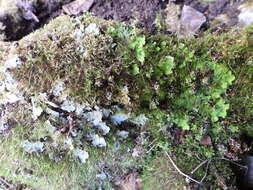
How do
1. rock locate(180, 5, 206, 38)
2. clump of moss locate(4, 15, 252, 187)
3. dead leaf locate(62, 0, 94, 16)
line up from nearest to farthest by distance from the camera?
clump of moss locate(4, 15, 252, 187) → rock locate(180, 5, 206, 38) → dead leaf locate(62, 0, 94, 16)

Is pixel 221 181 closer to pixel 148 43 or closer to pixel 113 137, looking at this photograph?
pixel 113 137

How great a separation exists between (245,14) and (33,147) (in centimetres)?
304

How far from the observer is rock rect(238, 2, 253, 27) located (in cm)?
372

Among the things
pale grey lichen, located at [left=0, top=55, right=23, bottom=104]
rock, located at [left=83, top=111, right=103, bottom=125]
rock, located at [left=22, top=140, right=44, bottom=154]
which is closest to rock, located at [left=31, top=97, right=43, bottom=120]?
pale grey lichen, located at [left=0, top=55, right=23, bottom=104]

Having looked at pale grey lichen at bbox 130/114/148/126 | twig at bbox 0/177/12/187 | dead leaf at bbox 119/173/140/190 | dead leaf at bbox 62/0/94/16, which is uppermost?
pale grey lichen at bbox 130/114/148/126

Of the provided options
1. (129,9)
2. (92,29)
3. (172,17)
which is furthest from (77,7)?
(92,29)

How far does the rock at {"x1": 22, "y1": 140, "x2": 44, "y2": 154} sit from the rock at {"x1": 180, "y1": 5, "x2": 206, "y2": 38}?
2.35m

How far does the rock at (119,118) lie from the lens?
2.65 metres

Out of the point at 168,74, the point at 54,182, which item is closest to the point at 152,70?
the point at 168,74

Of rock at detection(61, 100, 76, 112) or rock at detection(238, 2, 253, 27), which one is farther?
rock at detection(238, 2, 253, 27)

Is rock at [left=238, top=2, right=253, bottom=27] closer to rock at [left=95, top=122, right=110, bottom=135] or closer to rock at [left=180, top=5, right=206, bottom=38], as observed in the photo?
rock at [left=180, top=5, right=206, bottom=38]

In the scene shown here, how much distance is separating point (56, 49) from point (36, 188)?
1440 mm

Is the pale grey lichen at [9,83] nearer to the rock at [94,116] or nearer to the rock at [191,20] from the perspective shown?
the rock at [94,116]

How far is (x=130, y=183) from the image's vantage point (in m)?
2.95
